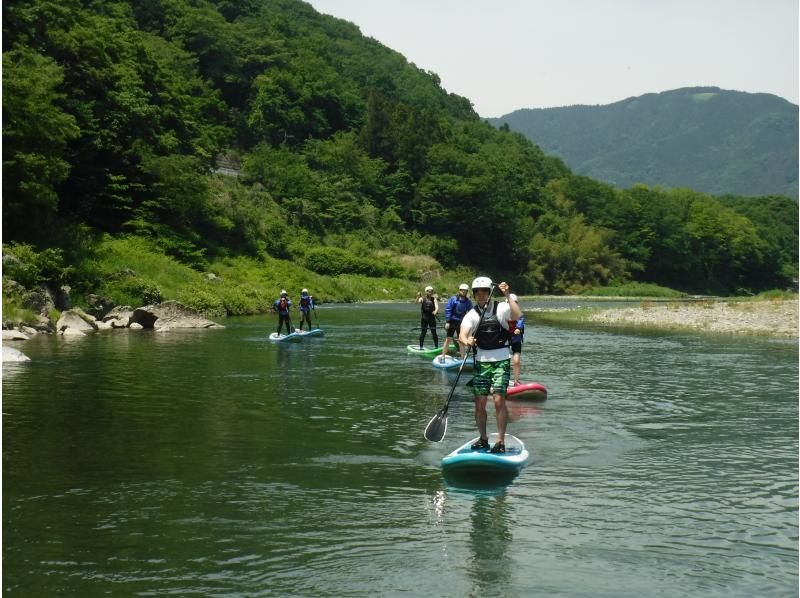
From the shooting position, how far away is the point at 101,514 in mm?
9938

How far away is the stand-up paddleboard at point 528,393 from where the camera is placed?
61.8ft

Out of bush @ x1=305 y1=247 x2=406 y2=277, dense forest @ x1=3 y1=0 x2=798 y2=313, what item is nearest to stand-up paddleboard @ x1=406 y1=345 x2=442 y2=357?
dense forest @ x1=3 y1=0 x2=798 y2=313

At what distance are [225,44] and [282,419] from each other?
108 metres

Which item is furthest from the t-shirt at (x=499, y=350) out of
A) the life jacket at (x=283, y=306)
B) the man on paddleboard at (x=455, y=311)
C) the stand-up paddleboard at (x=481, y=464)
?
the life jacket at (x=283, y=306)

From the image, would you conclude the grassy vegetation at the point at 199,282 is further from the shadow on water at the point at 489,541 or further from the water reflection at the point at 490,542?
the water reflection at the point at 490,542

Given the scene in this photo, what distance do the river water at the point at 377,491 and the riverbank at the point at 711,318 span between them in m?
21.5

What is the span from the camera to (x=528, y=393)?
19.0 meters

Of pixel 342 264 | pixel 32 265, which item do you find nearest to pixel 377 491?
pixel 32 265

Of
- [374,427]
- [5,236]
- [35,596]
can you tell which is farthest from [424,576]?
[5,236]

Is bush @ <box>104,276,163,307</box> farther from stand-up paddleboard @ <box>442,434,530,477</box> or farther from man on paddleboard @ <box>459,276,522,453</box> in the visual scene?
stand-up paddleboard @ <box>442,434,530,477</box>

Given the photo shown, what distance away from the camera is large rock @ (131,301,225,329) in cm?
4175

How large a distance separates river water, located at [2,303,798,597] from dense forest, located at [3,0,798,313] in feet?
79.6

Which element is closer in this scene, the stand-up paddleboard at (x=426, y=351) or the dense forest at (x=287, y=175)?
the stand-up paddleboard at (x=426, y=351)

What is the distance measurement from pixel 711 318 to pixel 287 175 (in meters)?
56.3
